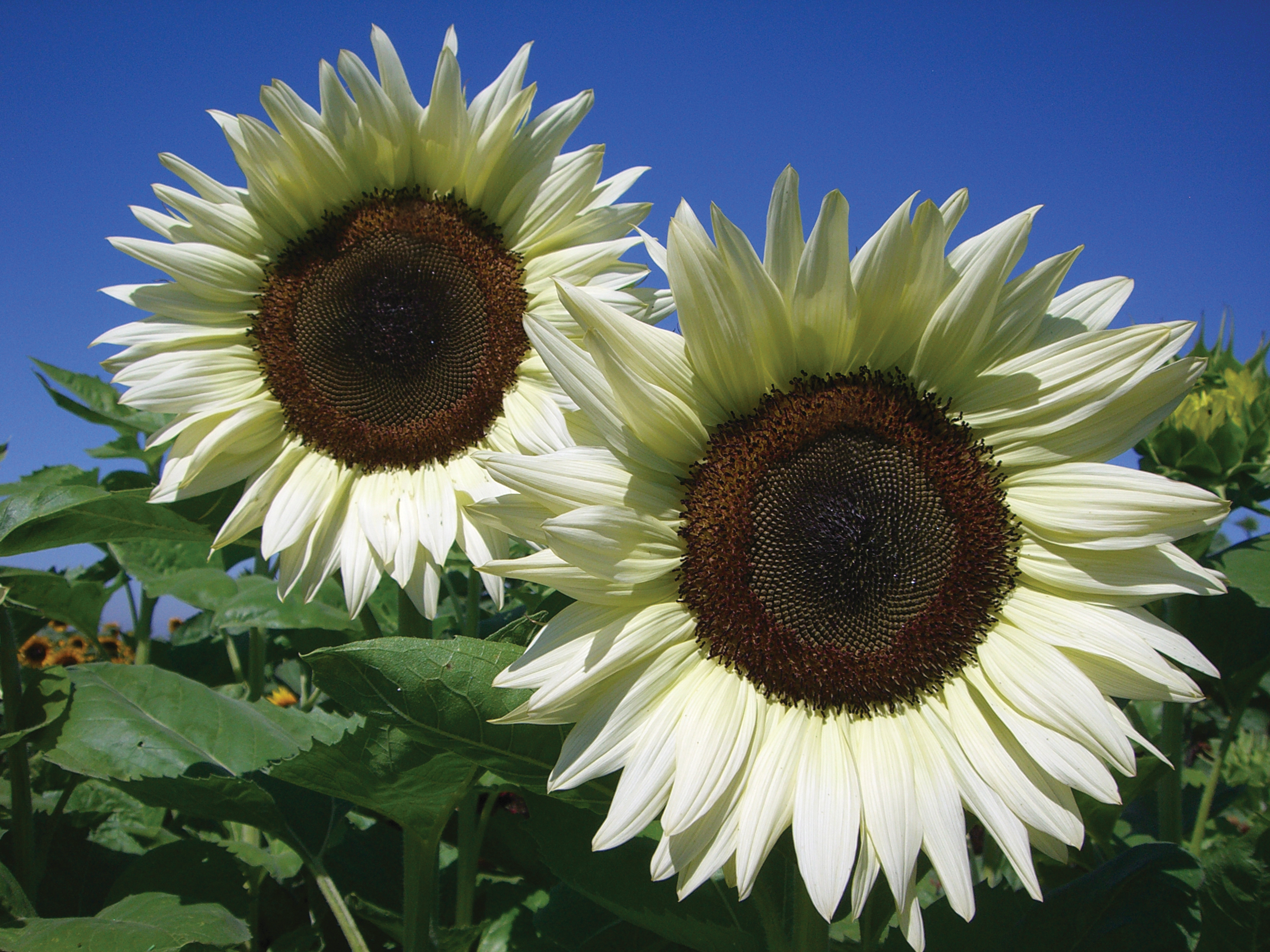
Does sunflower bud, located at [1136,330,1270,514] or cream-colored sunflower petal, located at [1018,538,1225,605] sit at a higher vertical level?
sunflower bud, located at [1136,330,1270,514]

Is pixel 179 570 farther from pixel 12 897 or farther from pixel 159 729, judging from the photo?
pixel 12 897

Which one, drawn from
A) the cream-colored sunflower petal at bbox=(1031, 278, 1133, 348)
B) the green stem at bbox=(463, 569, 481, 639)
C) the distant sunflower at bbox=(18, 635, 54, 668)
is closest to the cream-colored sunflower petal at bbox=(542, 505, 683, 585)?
the cream-colored sunflower petal at bbox=(1031, 278, 1133, 348)

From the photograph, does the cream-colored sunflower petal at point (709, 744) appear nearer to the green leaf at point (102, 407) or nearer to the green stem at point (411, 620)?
the green stem at point (411, 620)

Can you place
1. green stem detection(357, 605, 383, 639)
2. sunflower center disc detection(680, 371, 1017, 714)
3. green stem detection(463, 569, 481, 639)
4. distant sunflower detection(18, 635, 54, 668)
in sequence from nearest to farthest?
sunflower center disc detection(680, 371, 1017, 714) → green stem detection(357, 605, 383, 639) → green stem detection(463, 569, 481, 639) → distant sunflower detection(18, 635, 54, 668)

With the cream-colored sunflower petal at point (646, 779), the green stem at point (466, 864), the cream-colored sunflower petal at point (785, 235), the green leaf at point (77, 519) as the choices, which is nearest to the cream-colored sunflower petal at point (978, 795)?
the cream-colored sunflower petal at point (646, 779)

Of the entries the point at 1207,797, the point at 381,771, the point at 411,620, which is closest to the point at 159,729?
the point at 411,620

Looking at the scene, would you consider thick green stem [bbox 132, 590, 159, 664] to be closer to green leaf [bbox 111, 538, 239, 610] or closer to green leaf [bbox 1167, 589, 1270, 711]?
green leaf [bbox 111, 538, 239, 610]
